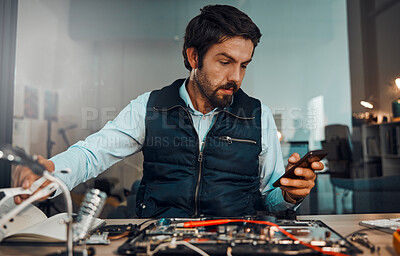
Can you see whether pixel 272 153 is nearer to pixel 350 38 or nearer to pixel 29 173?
pixel 29 173

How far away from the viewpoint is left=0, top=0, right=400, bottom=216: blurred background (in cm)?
263

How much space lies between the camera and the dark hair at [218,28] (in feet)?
4.26

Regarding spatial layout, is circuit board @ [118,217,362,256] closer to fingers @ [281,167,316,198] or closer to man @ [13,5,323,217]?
fingers @ [281,167,316,198]

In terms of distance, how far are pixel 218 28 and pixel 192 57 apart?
0.20 meters

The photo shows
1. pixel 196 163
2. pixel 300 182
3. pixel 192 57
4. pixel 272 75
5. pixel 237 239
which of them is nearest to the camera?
pixel 237 239

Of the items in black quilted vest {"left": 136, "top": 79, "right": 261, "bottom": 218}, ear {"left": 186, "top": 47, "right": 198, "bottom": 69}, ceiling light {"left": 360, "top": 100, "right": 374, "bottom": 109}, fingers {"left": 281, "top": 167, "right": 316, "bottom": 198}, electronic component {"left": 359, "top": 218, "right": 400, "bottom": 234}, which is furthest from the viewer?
ceiling light {"left": 360, "top": 100, "right": 374, "bottom": 109}

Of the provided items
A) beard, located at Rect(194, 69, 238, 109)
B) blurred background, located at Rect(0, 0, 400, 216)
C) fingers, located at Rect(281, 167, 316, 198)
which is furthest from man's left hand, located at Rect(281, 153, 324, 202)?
blurred background, located at Rect(0, 0, 400, 216)

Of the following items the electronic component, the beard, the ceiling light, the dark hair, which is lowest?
the electronic component

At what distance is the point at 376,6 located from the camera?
269 cm

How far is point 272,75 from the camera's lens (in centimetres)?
277

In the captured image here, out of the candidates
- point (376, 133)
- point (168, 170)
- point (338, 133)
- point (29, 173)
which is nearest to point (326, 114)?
point (338, 133)

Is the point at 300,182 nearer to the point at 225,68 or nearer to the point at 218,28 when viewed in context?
the point at 225,68

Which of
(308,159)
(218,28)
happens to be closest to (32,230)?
(308,159)

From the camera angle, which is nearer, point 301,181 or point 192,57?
point 301,181
